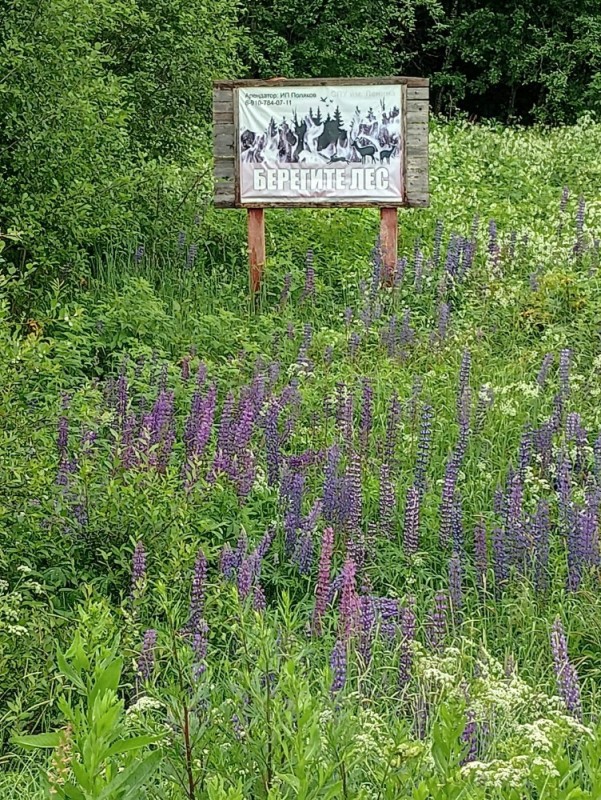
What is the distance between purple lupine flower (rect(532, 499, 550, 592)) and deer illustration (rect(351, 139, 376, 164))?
4922 millimetres

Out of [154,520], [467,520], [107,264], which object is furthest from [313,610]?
[107,264]

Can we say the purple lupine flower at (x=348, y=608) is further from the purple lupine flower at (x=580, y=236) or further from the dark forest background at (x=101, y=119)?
the purple lupine flower at (x=580, y=236)

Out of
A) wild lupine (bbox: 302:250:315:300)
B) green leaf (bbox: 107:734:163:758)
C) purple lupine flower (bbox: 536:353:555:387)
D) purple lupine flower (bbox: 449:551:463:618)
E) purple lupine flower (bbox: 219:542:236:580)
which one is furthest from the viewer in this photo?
wild lupine (bbox: 302:250:315:300)

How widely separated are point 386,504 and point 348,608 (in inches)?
44.1

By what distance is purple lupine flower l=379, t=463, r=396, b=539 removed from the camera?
471 centimetres

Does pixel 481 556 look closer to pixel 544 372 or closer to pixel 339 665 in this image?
pixel 339 665

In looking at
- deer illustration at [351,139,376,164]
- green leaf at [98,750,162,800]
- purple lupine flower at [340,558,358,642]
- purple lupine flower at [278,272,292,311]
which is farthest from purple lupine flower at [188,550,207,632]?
deer illustration at [351,139,376,164]

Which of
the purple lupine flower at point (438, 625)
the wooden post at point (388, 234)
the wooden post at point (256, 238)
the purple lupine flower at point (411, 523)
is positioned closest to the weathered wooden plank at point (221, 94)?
the wooden post at point (256, 238)

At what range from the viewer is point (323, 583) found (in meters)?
3.87

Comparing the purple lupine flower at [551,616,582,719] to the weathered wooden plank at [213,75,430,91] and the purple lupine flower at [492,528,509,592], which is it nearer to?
the purple lupine flower at [492,528,509,592]

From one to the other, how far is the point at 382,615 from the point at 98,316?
4.15 m

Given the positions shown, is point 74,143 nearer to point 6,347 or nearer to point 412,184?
point 412,184

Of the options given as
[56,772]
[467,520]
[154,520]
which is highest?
[56,772]

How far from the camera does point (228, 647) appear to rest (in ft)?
12.5
